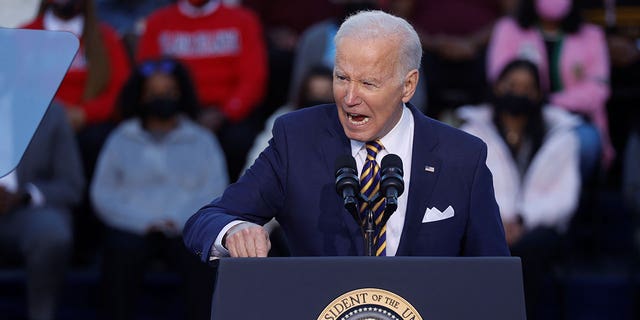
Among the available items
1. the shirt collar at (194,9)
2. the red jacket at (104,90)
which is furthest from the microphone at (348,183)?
the shirt collar at (194,9)

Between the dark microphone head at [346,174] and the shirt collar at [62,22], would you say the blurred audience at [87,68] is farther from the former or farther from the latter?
the dark microphone head at [346,174]

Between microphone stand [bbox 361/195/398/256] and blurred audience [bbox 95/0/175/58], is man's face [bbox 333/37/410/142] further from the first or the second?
blurred audience [bbox 95/0/175/58]

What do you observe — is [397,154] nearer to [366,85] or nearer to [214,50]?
[366,85]

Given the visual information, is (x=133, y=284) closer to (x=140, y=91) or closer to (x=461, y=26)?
(x=140, y=91)

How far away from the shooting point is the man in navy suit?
2.99m

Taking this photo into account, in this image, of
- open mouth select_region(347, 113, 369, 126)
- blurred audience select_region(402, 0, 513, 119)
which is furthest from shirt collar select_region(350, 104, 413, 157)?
blurred audience select_region(402, 0, 513, 119)

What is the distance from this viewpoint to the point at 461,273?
2.50 metres

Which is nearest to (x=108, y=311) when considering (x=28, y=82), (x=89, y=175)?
(x=89, y=175)

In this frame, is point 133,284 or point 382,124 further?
point 133,284

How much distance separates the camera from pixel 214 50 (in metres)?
6.53

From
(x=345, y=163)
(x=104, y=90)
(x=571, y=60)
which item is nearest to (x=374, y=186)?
(x=345, y=163)

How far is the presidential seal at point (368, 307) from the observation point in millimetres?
2453

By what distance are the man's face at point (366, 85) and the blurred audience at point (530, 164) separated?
254 cm

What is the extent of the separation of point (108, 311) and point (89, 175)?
40.9 inches
